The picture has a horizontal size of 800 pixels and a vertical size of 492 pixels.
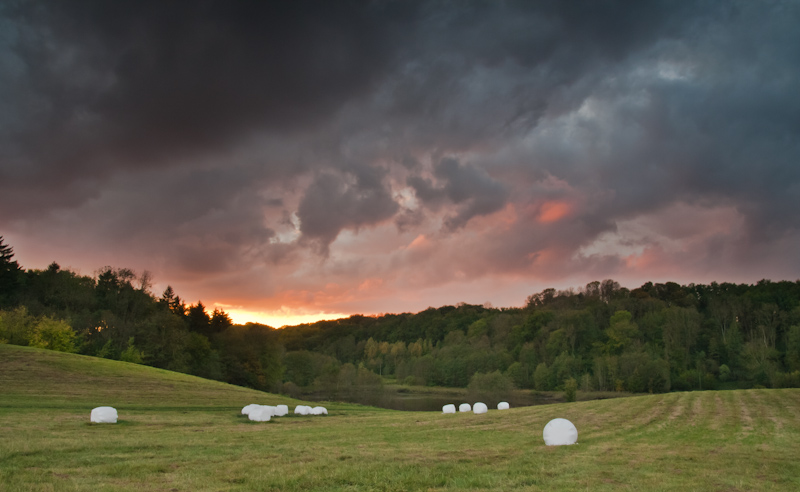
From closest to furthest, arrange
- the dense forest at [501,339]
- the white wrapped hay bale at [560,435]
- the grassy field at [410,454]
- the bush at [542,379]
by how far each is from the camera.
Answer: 1. the grassy field at [410,454]
2. the white wrapped hay bale at [560,435]
3. the dense forest at [501,339]
4. the bush at [542,379]

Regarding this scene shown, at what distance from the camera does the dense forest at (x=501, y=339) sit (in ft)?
235

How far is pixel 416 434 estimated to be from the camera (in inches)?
793

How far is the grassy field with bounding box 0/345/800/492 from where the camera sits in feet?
32.9

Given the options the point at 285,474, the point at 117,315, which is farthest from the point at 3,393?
the point at 117,315

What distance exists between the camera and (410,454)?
14.0m

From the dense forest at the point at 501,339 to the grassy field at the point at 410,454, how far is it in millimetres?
45596

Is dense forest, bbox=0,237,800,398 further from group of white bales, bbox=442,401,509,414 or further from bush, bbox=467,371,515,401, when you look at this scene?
group of white bales, bbox=442,401,509,414

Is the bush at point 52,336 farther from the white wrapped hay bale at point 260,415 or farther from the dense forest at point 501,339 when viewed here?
the white wrapped hay bale at point 260,415

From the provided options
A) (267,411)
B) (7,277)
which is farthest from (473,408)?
(7,277)

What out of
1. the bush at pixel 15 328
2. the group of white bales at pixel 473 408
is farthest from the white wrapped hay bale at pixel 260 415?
the bush at pixel 15 328

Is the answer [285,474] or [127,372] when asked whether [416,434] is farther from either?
[127,372]

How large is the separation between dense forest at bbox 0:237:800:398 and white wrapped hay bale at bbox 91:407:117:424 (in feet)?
152

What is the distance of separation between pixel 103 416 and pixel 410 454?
17.2 metres

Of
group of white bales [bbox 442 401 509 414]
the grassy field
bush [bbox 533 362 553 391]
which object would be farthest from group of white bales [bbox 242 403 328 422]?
bush [bbox 533 362 553 391]
